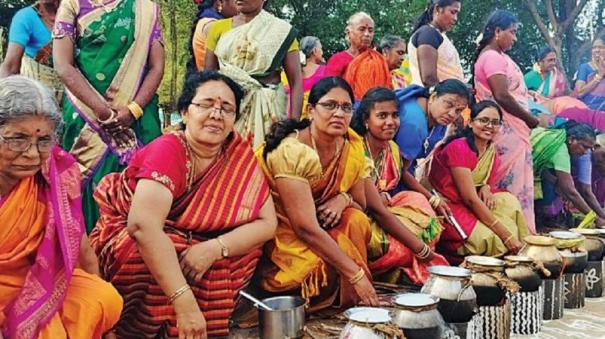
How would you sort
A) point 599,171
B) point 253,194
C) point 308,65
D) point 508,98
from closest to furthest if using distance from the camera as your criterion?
point 253,194, point 508,98, point 599,171, point 308,65

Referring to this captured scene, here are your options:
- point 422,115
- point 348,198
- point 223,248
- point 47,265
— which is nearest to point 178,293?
point 223,248

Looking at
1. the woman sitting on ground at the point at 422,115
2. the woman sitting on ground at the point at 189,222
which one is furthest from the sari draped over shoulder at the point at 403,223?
the woman sitting on ground at the point at 189,222

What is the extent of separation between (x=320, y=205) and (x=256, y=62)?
0.99 m

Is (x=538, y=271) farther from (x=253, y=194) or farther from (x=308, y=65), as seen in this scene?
(x=308, y=65)

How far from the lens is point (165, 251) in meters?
2.41

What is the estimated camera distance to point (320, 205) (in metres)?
3.16

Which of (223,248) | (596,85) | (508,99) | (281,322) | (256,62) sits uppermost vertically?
(596,85)

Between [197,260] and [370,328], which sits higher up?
[197,260]

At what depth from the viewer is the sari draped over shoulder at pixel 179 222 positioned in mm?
2557

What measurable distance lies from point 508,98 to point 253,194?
274 centimetres

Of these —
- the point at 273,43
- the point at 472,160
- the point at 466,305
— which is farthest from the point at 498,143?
the point at 466,305

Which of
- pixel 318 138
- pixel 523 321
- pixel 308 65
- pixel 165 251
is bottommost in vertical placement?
pixel 523 321

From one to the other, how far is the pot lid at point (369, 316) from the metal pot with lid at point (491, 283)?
2.50ft

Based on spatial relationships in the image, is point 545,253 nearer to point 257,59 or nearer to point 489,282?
point 489,282
